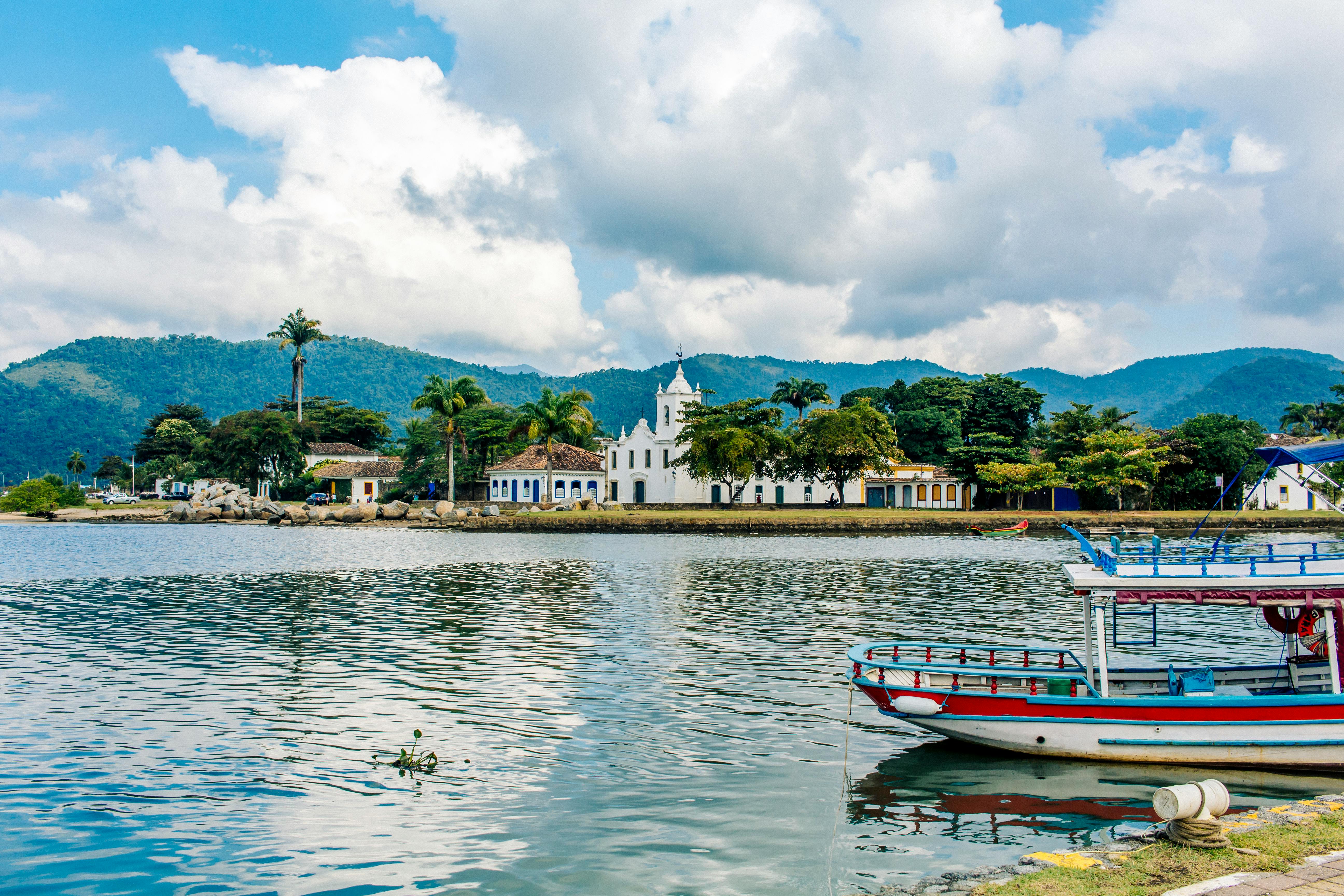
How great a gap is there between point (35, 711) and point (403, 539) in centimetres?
4809

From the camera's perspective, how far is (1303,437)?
3639 inches

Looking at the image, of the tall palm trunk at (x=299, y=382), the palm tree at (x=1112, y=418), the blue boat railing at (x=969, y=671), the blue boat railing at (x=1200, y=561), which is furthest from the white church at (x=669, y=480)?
the blue boat railing at (x=1200, y=561)

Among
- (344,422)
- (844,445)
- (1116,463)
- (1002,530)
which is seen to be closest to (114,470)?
(344,422)

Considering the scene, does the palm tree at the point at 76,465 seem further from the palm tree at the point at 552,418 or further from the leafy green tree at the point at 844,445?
the leafy green tree at the point at 844,445

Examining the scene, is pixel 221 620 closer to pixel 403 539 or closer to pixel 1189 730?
pixel 1189 730

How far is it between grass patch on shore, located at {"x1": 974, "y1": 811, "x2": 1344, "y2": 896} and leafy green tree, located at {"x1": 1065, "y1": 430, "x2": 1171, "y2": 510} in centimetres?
7051

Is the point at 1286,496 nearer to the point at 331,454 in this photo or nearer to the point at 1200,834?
the point at 1200,834

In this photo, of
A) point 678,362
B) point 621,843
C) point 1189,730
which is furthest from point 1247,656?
point 678,362

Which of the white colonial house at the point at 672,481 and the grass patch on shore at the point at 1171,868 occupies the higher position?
the white colonial house at the point at 672,481

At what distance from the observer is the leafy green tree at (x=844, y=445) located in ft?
261

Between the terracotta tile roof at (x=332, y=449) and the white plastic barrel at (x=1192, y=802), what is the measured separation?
112325mm

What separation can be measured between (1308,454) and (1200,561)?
9.35 ft

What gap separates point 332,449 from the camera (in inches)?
4441

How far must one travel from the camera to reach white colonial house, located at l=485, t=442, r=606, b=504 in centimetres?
9238
